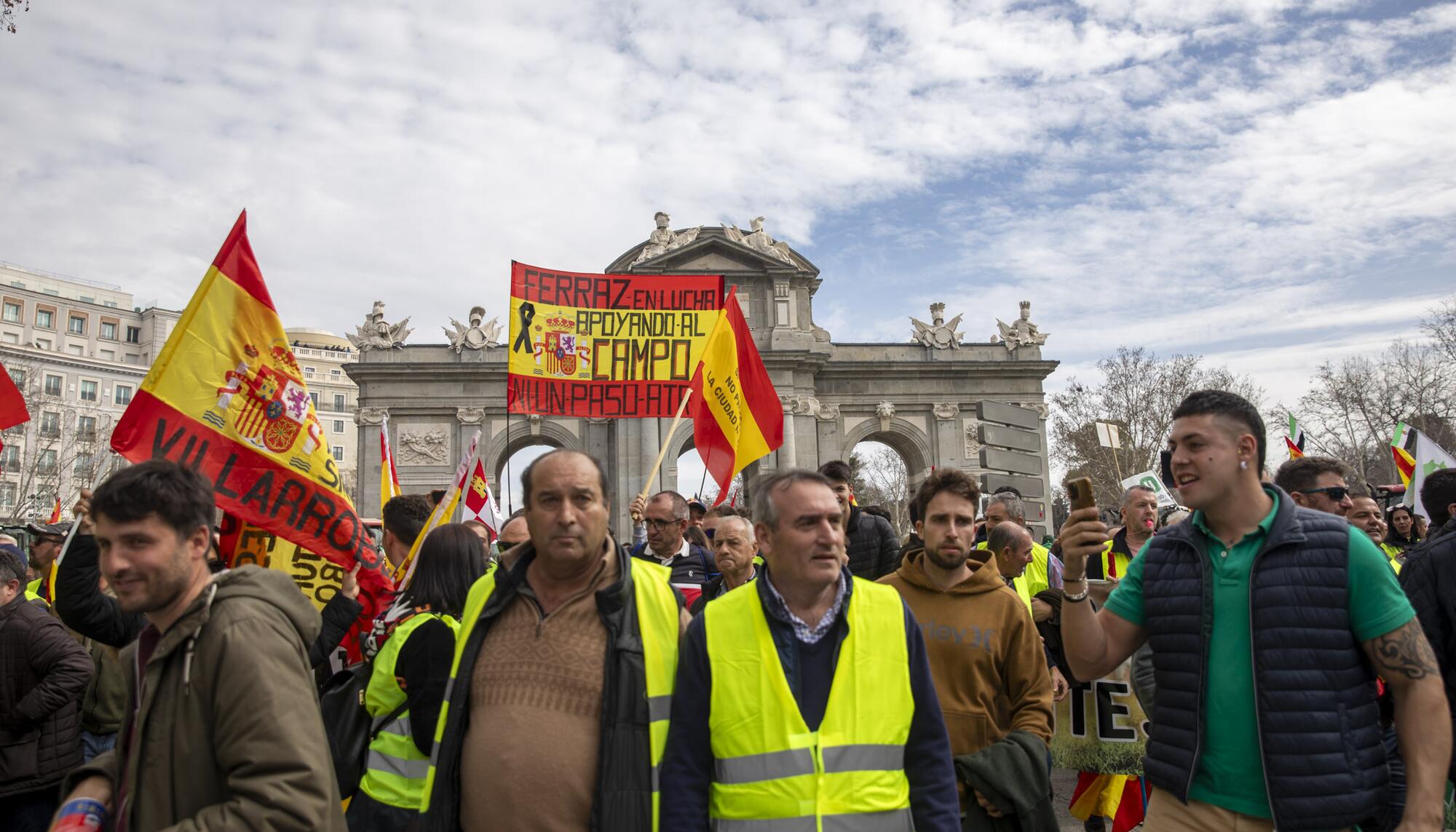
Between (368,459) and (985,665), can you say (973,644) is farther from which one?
(368,459)

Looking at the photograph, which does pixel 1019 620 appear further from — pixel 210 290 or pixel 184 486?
pixel 210 290

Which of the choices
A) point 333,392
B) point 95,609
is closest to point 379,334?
point 95,609

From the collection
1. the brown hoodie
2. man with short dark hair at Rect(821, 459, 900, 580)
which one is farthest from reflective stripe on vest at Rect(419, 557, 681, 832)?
man with short dark hair at Rect(821, 459, 900, 580)

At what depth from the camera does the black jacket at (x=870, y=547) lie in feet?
22.7

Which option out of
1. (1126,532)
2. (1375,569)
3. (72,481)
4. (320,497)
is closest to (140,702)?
(320,497)

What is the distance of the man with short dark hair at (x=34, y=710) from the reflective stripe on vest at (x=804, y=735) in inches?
158

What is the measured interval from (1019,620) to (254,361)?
14.3ft

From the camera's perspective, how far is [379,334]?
36531 mm

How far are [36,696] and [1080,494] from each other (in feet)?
17.0

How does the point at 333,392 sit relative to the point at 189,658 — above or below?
above

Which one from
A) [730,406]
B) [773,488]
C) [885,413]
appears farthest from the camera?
[885,413]

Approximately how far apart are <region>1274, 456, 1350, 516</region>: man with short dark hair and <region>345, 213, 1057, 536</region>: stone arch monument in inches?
1075

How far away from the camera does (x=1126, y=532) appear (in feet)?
24.4

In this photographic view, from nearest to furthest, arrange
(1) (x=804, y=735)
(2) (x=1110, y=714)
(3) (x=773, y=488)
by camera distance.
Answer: (1) (x=804, y=735) → (3) (x=773, y=488) → (2) (x=1110, y=714)
